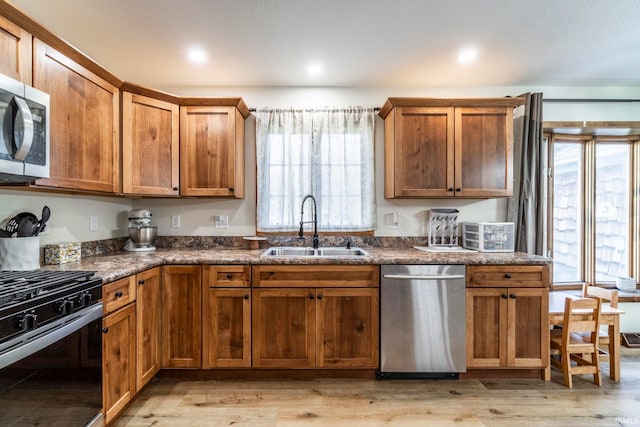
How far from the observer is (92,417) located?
1.52 m

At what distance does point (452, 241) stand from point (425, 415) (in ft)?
5.01

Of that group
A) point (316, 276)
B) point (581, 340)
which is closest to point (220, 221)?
point (316, 276)

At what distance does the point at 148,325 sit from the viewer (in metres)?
2.08

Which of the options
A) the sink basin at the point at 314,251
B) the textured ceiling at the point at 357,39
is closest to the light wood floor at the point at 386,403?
the sink basin at the point at 314,251

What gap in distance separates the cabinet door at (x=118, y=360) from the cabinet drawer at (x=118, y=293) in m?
0.04

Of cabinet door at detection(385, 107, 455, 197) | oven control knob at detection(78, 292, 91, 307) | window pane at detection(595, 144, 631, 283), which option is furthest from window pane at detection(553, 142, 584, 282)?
oven control knob at detection(78, 292, 91, 307)

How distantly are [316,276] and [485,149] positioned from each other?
1.79m

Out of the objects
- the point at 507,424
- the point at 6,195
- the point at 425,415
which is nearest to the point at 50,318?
the point at 6,195

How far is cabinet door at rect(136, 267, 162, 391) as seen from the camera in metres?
1.96

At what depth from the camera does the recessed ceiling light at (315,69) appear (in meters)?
2.54

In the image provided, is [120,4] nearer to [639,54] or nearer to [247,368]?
[247,368]

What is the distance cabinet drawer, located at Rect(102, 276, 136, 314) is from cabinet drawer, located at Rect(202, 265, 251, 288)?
46cm

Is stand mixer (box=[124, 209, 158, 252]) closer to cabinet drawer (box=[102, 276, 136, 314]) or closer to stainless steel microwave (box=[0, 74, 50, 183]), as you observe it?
cabinet drawer (box=[102, 276, 136, 314])

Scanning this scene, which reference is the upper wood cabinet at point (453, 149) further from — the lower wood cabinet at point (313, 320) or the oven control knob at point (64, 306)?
the oven control knob at point (64, 306)
